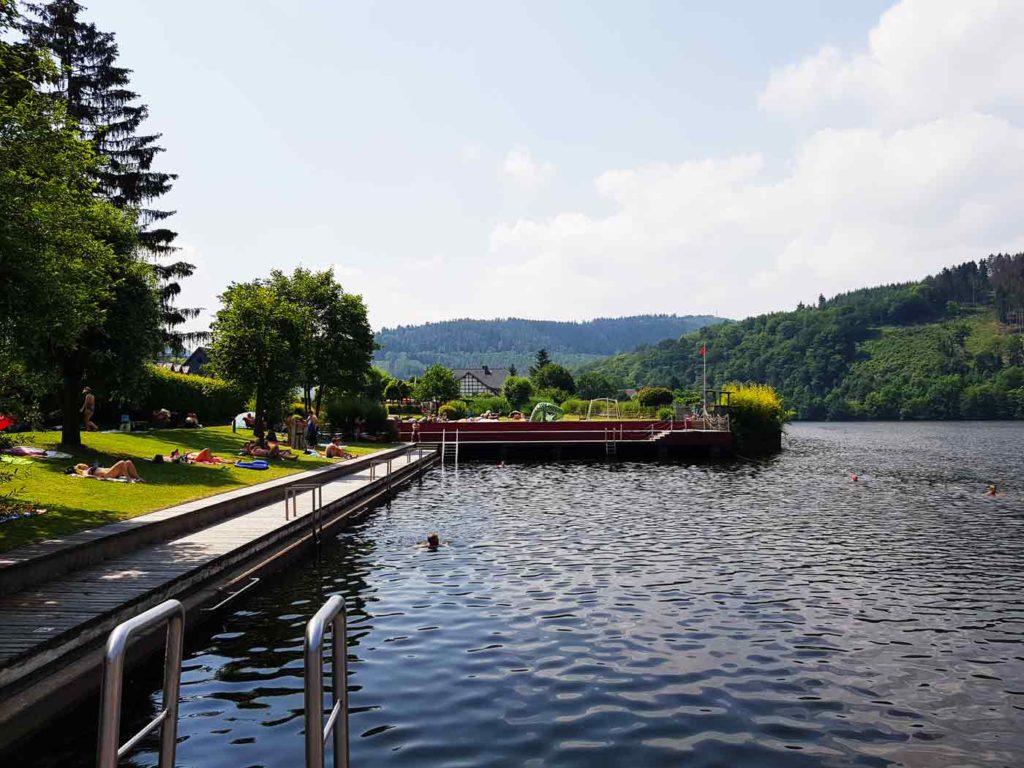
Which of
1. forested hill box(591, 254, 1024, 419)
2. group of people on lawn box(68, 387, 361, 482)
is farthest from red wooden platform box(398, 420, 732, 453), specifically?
forested hill box(591, 254, 1024, 419)

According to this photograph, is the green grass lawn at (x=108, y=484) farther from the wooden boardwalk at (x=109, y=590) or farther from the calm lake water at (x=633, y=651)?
the calm lake water at (x=633, y=651)

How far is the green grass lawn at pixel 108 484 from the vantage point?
14055 mm

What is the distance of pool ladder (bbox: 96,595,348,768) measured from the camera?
4039 millimetres

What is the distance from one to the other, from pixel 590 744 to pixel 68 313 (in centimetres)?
1156

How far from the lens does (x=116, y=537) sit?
13.0m

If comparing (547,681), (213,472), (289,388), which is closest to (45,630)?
(547,681)

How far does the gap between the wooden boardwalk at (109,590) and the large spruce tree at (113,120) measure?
28.3m

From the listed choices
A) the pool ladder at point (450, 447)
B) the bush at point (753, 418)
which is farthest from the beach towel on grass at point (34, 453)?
the bush at point (753, 418)

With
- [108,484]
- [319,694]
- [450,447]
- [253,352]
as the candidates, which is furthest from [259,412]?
[319,694]

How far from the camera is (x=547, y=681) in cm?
947

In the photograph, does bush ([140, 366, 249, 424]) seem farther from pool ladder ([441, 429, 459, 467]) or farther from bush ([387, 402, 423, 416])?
bush ([387, 402, 423, 416])

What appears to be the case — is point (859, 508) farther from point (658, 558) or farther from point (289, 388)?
point (289, 388)

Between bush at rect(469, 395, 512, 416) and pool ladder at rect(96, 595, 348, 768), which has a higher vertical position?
bush at rect(469, 395, 512, 416)

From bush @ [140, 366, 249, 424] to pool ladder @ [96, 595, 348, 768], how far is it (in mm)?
31948
